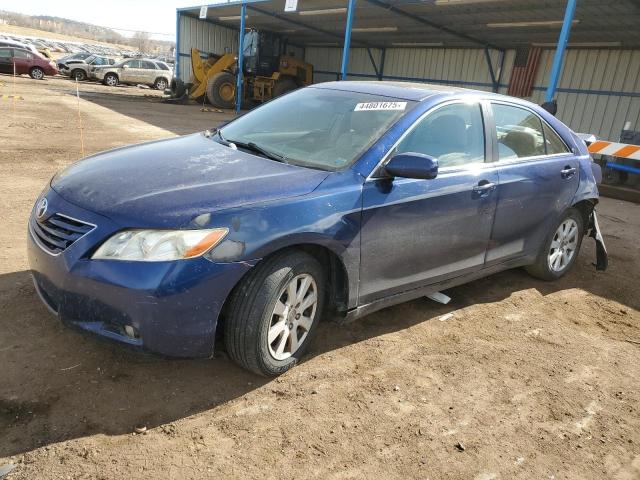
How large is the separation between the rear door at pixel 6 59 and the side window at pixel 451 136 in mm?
26460

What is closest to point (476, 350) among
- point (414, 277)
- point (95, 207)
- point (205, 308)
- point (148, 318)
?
point (414, 277)

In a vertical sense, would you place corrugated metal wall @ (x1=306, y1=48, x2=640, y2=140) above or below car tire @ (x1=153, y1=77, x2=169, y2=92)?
above

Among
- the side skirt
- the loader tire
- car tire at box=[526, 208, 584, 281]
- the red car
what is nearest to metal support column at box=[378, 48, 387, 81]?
Result: the loader tire

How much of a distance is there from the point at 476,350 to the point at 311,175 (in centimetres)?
164

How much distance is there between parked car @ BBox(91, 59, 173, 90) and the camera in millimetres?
27953

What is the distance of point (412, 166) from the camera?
289 cm

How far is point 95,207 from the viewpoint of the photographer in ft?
8.23

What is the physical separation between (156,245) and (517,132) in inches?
116

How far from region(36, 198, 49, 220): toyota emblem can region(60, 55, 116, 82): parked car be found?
2909 centimetres

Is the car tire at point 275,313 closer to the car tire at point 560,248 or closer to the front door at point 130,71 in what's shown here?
the car tire at point 560,248

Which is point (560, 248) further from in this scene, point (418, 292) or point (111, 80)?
point (111, 80)

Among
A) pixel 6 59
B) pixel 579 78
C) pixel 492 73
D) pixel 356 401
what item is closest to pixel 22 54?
pixel 6 59

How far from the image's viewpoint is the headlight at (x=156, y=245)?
92.6 inches

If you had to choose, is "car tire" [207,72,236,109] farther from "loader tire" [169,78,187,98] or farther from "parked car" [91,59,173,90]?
"parked car" [91,59,173,90]
